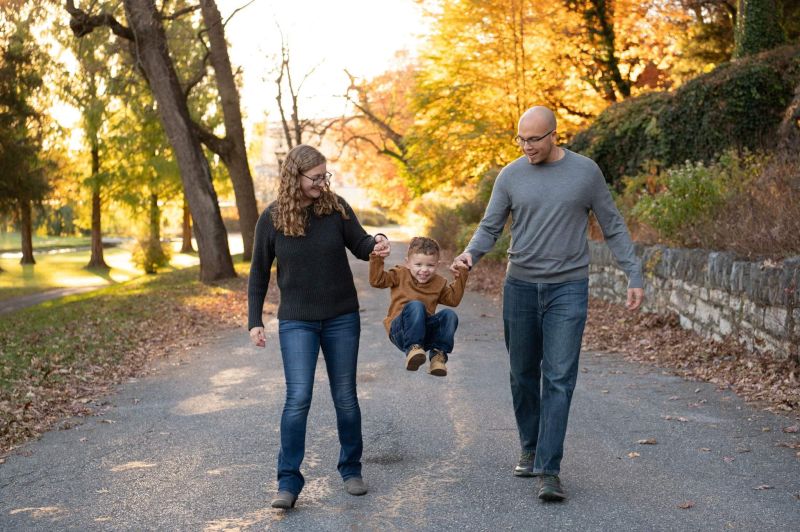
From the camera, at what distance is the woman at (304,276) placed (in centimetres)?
555

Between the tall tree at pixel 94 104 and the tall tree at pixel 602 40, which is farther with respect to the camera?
the tall tree at pixel 602 40

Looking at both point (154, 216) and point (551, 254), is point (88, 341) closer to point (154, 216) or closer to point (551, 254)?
point (551, 254)

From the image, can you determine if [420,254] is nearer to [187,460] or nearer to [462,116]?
[187,460]

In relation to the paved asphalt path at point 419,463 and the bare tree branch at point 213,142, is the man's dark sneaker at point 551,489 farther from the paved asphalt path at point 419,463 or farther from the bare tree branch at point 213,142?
the bare tree branch at point 213,142

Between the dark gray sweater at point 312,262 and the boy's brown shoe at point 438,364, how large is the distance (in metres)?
0.64

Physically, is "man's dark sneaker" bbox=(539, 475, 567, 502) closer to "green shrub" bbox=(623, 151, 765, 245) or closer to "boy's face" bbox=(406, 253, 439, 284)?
"boy's face" bbox=(406, 253, 439, 284)

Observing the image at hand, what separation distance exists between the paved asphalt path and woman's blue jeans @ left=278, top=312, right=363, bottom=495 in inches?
10.5

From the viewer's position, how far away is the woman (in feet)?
18.2

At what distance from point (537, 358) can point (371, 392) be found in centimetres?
377

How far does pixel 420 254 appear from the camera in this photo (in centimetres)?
582

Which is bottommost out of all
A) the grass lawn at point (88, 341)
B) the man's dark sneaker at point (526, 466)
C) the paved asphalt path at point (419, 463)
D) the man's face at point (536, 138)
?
the grass lawn at point (88, 341)

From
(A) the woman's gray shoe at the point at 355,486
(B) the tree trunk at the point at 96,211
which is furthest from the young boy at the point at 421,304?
(B) the tree trunk at the point at 96,211

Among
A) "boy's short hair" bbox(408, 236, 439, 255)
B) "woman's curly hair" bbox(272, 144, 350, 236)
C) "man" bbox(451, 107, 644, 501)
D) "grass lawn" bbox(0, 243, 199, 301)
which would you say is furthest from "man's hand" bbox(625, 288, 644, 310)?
"grass lawn" bbox(0, 243, 199, 301)

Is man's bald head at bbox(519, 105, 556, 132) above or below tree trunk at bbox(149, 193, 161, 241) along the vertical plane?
above
